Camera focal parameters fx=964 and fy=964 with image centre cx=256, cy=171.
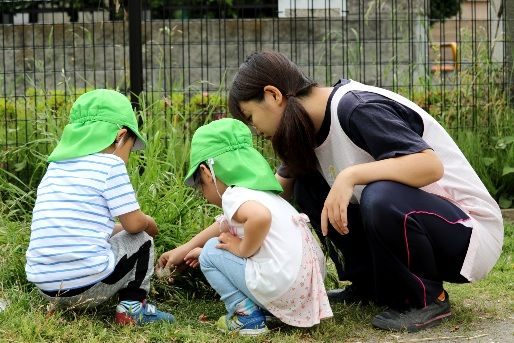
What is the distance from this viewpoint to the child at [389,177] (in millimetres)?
3395

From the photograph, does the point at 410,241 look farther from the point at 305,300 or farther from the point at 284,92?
the point at 284,92

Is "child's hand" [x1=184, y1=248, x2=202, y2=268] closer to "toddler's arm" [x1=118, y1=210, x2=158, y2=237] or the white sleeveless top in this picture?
"toddler's arm" [x1=118, y1=210, x2=158, y2=237]

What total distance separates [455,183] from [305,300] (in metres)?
0.73

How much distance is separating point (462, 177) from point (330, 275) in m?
0.93

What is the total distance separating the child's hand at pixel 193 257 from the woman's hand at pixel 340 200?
2.07 ft

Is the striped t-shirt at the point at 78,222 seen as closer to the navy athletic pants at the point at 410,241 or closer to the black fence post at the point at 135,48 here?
the navy athletic pants at the point at 410,241

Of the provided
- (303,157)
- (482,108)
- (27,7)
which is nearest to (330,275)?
(303,157)

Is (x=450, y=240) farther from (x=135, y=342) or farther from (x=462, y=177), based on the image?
(x=135, y=342)

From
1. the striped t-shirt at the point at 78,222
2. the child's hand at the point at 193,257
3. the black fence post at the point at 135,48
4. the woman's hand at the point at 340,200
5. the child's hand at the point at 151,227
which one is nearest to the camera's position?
the woman's hand at the point at 340,200

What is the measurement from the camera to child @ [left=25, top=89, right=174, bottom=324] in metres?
3.49

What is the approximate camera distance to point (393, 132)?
3.38m

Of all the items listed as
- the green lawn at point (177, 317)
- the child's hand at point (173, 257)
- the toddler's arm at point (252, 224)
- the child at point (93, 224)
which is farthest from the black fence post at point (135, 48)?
the toddler's arm at point (252, 224)

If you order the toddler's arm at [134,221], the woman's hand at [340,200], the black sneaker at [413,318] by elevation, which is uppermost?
the woman's hand at [340,200]

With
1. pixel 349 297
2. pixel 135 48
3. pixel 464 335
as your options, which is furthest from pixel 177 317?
pixel 135 48
